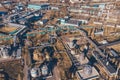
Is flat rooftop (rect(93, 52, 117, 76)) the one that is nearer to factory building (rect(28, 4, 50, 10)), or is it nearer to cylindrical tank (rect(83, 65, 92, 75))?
cylindrical tank (rect(83, 65, 92, 75))

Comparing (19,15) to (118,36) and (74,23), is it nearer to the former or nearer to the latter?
(74,23)

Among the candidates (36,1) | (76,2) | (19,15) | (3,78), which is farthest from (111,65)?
(36,1)

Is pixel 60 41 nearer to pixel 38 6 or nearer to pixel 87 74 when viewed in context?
pixel 87 74

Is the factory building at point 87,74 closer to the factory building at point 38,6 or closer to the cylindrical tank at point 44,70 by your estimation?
the cylindrical tank at point 44,70

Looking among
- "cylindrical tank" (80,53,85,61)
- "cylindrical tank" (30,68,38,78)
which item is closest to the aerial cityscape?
"cylindrical tank" (30,68,38,78)

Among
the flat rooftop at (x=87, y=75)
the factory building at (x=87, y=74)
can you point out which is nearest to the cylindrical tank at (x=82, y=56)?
the factory building at (x=87, y=74)

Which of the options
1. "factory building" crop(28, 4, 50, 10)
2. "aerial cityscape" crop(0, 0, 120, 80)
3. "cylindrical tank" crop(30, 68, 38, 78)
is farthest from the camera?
"factory building" crop(28, 4, 50, 10)

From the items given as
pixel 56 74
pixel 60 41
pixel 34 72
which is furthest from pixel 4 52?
pixel 60 41

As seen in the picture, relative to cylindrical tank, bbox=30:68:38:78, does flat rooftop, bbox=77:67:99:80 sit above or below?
below
